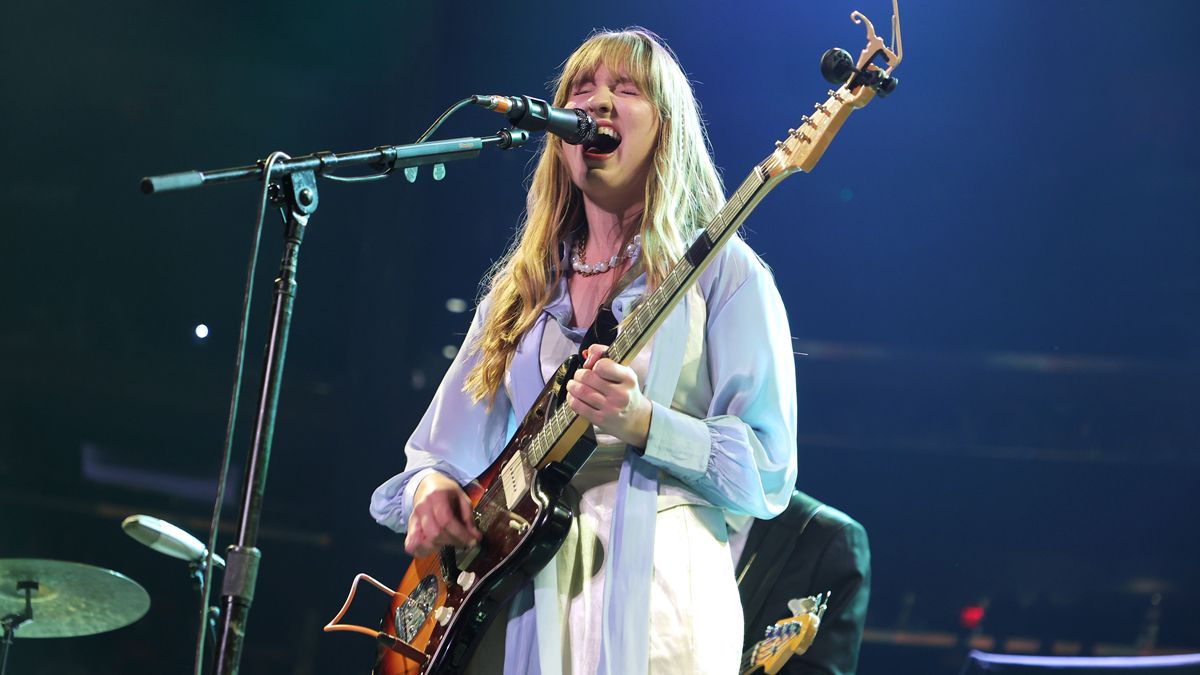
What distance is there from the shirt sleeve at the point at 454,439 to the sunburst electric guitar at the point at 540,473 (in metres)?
0.20

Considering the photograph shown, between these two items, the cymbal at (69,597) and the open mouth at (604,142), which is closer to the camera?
the open mouth at (604,142)

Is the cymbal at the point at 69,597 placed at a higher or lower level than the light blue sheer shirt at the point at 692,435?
lower

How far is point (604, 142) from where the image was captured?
2.45 metres

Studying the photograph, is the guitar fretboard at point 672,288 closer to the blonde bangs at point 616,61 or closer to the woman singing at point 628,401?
the woman singing at point 628,401

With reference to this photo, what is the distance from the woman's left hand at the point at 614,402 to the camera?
1.94 m

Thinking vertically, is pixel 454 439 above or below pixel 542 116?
below

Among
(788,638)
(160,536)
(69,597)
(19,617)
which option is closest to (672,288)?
(788,638)

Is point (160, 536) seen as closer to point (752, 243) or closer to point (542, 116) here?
point (542, 116)

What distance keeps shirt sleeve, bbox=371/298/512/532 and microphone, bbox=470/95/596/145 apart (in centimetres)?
59

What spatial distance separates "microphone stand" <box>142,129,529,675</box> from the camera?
1624mm

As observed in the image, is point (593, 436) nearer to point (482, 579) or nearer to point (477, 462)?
point (482, 579)

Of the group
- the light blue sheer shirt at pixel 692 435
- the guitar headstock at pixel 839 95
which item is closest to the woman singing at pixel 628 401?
the light blue sheer shirt at pixel 692 435

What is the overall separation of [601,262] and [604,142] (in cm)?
27

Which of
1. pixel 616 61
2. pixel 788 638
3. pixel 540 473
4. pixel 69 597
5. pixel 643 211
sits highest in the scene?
pixel 616 61
